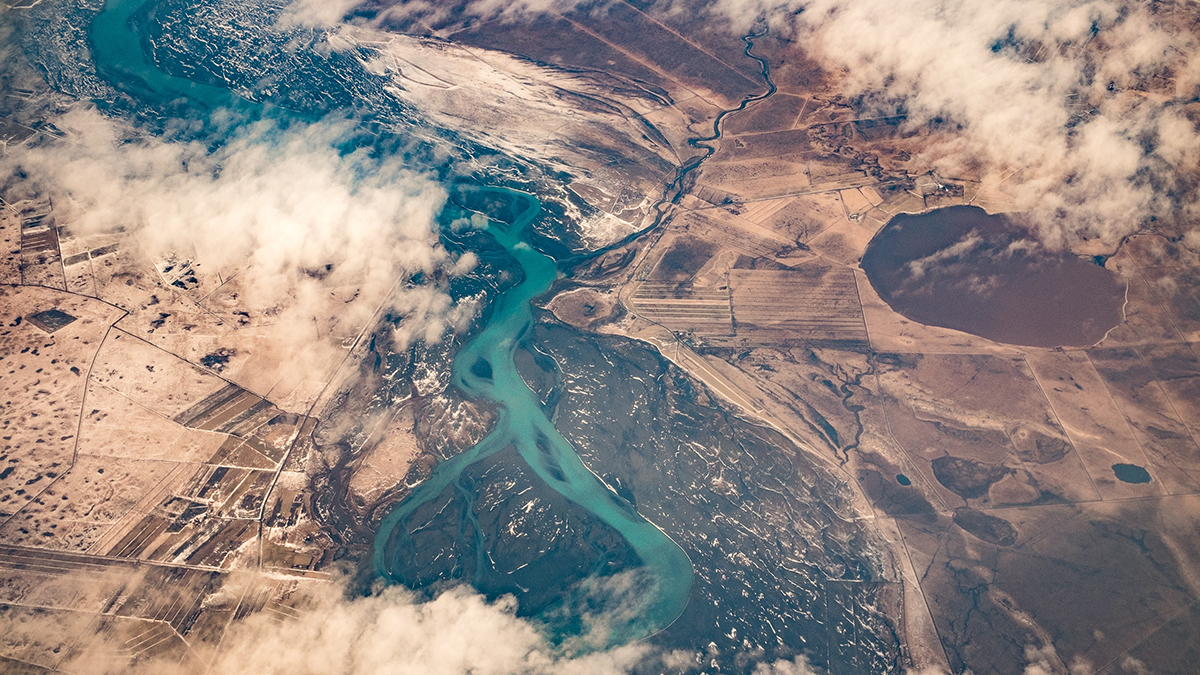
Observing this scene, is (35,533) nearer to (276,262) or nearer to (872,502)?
(276,262)

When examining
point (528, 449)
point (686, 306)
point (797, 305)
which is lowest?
point (528, 449)

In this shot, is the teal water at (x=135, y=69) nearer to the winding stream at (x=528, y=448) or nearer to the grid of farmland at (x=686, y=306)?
the winding stream at (x=528, y=448)

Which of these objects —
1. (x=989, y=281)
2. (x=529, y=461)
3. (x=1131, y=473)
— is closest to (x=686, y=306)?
(x=529, y=461)

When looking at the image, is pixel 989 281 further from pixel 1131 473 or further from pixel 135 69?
pixel 135 69

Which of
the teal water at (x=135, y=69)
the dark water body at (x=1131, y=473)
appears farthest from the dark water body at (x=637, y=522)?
the teal water at (x=135, y=69)

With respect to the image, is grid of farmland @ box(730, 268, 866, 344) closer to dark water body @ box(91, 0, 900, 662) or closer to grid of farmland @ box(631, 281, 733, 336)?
grid of farmland @ box(631, 281, 733, 336)
